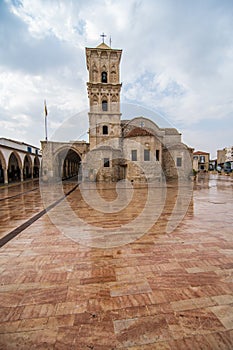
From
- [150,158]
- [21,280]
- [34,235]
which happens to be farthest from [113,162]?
[21,280]

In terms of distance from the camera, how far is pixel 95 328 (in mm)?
2074

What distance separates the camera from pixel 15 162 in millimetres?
28109

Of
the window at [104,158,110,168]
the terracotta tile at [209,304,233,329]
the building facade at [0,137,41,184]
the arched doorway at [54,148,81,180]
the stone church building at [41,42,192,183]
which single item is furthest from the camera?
the arched doorway at [54,148,81,180]

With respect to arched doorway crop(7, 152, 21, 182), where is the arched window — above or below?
above

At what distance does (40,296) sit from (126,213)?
5.07 meters

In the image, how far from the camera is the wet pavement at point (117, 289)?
197 centimetres

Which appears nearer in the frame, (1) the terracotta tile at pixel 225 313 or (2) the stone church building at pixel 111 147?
(1) the terracotta tile at pixel 225 313

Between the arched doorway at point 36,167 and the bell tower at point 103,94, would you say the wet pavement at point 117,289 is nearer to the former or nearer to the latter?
the bell tower at point 103,94

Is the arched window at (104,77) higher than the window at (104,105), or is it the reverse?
the arched window at (104,77)

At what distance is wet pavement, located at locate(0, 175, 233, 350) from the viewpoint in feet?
6.48

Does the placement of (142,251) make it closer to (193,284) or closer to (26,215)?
(193,284)

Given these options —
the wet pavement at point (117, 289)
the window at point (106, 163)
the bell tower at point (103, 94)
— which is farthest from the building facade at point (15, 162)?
the wet pavement at point (117, 289)

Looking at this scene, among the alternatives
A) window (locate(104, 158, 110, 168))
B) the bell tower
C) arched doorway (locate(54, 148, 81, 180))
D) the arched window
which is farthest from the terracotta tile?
the arched window

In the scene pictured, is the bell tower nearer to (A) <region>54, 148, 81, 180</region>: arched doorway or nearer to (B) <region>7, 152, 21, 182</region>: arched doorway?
(A) <region>54, 148, 81, 180</region>: arched doorway
